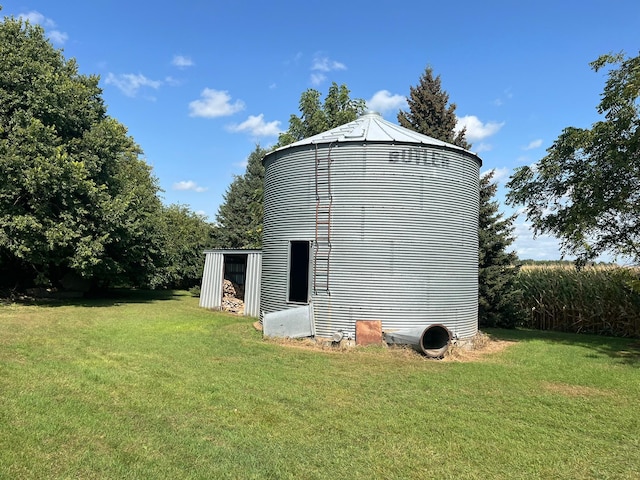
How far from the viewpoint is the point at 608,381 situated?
888 cm

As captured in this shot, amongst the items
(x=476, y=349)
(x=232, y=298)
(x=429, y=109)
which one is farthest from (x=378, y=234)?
(x=429, y=109)

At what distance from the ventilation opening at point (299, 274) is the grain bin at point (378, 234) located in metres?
0.84

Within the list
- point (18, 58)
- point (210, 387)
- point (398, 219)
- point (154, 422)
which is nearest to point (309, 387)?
point (210, 387)

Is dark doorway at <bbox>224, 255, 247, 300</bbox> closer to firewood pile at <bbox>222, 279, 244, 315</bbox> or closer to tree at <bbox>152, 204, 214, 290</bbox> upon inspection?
firewood pile at <bbox>222, 279, 244, 315</bbox>

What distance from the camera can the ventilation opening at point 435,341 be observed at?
11.0 meters

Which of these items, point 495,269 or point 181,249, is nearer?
point 495,269

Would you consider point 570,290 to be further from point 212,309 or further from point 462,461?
point 462,461

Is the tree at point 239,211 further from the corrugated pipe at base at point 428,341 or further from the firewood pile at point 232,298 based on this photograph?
the corrugated pipe at base at point 428,341

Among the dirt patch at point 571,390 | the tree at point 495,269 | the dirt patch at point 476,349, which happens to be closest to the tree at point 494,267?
the tree at point 495,269

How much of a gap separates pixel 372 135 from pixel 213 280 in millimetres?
10851

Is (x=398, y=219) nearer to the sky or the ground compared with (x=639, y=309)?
nearer to the sky

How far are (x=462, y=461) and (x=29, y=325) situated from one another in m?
12.3

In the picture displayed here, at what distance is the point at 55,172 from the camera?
1686 cm

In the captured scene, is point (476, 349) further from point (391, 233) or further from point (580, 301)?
point (580, 301)
